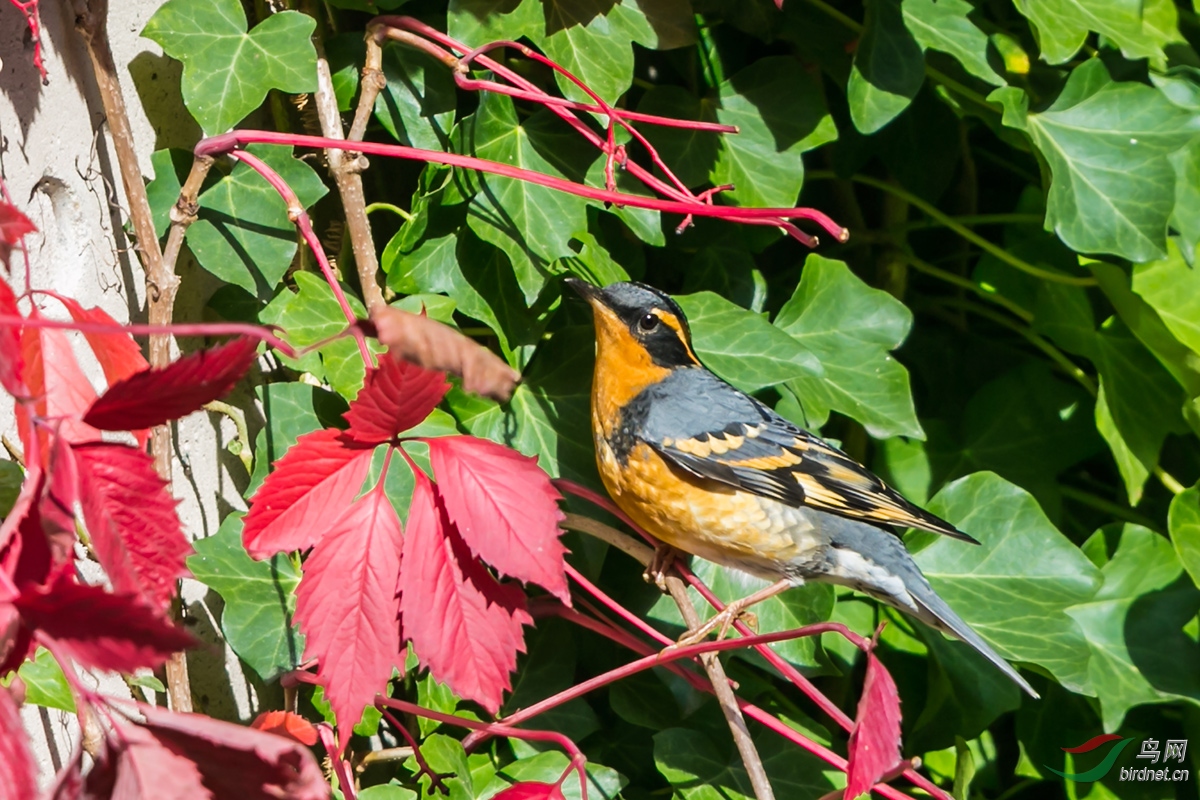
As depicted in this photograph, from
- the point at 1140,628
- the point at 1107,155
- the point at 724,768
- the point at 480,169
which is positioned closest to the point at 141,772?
the point at 480,169

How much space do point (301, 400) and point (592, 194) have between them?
0.60 meters

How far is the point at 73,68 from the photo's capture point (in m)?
1.39

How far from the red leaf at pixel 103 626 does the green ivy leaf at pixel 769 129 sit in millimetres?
1556

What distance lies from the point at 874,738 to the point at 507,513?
1.40ft

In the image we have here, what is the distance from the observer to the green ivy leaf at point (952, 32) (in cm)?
189

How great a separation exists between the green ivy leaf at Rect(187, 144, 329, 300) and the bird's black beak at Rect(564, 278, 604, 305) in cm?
43

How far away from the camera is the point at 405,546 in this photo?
3.29 feet

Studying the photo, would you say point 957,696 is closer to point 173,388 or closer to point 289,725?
point 289,725

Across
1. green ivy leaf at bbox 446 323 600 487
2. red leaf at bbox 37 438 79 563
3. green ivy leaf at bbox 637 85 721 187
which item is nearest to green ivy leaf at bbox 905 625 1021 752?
green ivy leaf at bbox 446 323 600 487

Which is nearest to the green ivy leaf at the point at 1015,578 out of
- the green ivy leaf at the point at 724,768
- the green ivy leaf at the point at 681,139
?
the green ivy leaf at the point at 724,768

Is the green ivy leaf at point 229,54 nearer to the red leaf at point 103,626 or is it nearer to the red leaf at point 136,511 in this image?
the red leaf at point 136,511

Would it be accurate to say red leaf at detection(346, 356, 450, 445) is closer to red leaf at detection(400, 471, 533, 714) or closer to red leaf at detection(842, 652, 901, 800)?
red leaf at detection(400, 471, 533, 714)

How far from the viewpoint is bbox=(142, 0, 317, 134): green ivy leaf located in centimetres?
→ 147

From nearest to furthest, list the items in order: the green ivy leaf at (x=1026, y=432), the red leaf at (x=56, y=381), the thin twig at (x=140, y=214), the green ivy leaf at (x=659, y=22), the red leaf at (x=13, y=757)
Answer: the red leaf at (x=13, y=757) → the red leaf at (x=56, y=381) → the thin twig at (x=140, y=214) → the green ivy leaf at (x=659, y=22) → the green ivy leaf at (x=1026, y=432)
